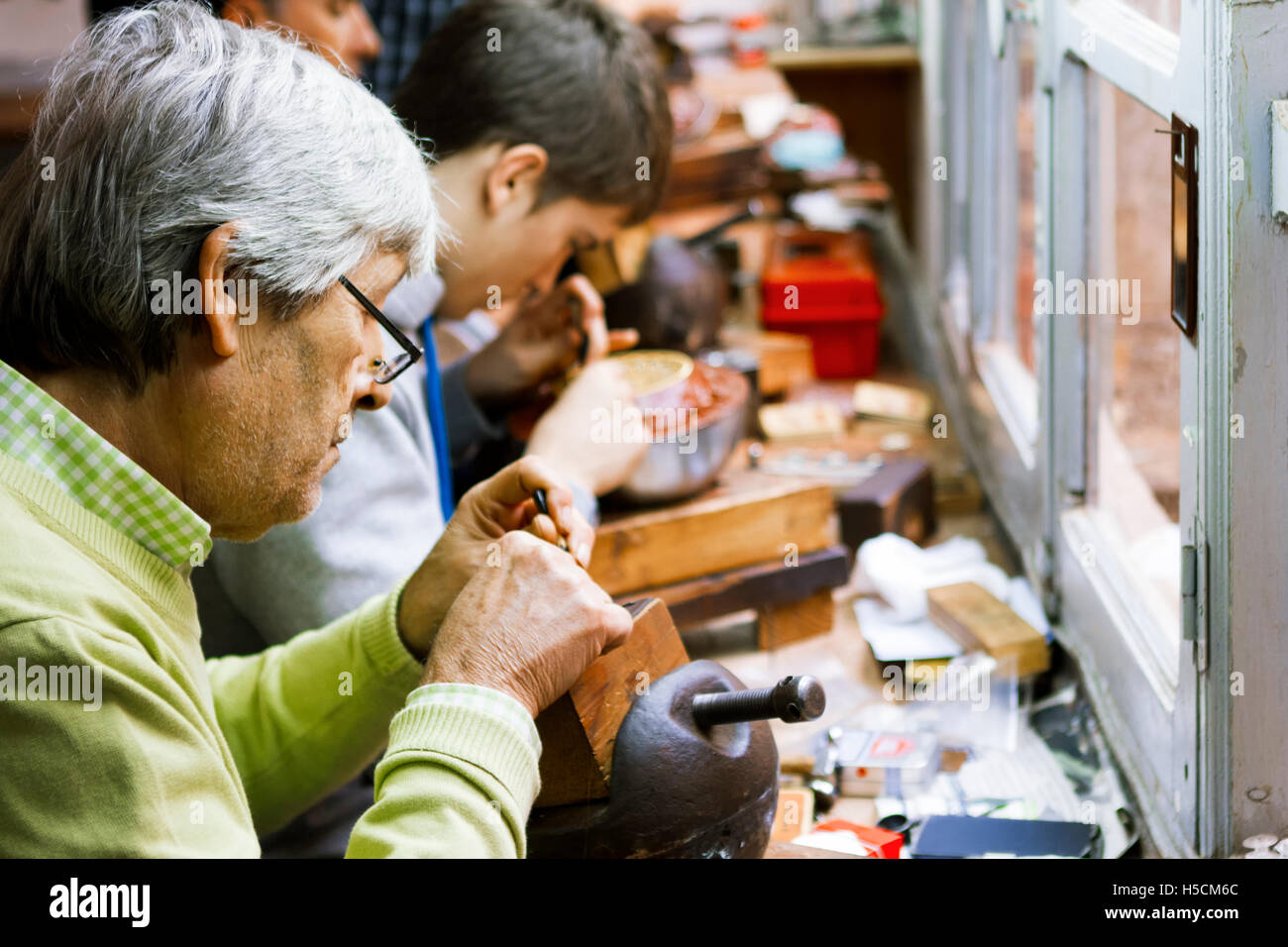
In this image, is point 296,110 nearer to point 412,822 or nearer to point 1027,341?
point 412,822

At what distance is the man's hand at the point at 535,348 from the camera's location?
7.79 feet

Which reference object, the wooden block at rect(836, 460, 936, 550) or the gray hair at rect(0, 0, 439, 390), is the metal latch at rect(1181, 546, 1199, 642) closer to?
the gray hair at rect(0, 0, 439, 390)

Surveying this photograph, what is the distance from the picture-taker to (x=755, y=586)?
212cm

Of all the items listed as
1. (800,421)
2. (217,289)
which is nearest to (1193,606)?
(217,289)

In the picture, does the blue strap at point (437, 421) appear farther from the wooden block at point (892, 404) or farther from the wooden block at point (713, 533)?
the wooden block at point (892, 404)

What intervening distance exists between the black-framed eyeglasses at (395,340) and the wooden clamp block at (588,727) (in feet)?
1.08

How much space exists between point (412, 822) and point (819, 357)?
2466 mm

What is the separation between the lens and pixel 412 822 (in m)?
1.09

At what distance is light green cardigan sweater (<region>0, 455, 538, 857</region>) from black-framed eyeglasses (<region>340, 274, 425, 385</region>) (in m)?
0.26

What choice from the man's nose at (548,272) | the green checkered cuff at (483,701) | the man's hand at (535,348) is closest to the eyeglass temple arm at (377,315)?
the green checkered cuff at (483,701)

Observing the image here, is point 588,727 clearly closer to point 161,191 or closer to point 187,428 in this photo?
point 187,428

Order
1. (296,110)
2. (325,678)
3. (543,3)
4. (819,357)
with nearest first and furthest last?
(296,110)
(325,678)
(543,3)
(819,357)

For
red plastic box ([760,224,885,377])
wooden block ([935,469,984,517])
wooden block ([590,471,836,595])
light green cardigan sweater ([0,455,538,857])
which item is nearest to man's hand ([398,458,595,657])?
light green cardigan sweater ([0,455,538,857])
